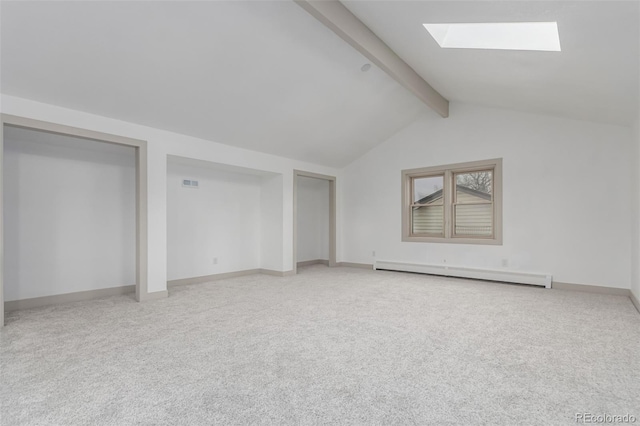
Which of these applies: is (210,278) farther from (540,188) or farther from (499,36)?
(540,188)

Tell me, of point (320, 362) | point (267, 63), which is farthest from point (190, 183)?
point (320, 362)

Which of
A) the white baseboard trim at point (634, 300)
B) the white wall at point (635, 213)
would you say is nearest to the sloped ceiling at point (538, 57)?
the white wall at point (635, 213)

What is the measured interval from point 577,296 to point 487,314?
2007 millimetres

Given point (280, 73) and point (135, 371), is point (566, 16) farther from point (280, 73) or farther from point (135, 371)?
point (135, 371)

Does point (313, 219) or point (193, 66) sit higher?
point (193, 66)

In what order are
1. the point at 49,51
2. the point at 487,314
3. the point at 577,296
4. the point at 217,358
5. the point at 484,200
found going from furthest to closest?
the point at 484,200 → the point at 577,296 → the point at 487,314 → the point at 49,51 → the point at 217,358

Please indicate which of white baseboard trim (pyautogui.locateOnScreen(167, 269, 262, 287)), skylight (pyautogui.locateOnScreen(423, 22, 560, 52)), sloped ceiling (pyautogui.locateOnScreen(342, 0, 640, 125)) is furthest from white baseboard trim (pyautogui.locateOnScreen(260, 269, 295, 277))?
skylight (pyautogui.locateOnScreen(423, 22, 560, 52))

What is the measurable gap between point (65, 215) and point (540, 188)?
285 inches

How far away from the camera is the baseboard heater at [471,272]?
212 inches

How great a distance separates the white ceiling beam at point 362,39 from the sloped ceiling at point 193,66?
0.45 metres

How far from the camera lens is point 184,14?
10.2 feet

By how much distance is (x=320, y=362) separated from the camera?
2467 mm

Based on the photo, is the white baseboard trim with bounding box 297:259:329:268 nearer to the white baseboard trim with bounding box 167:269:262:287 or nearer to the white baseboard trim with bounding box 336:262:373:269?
the white baseboard trim with bounding box 336:262:373:269

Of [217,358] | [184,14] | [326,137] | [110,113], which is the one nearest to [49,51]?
[110,113]
